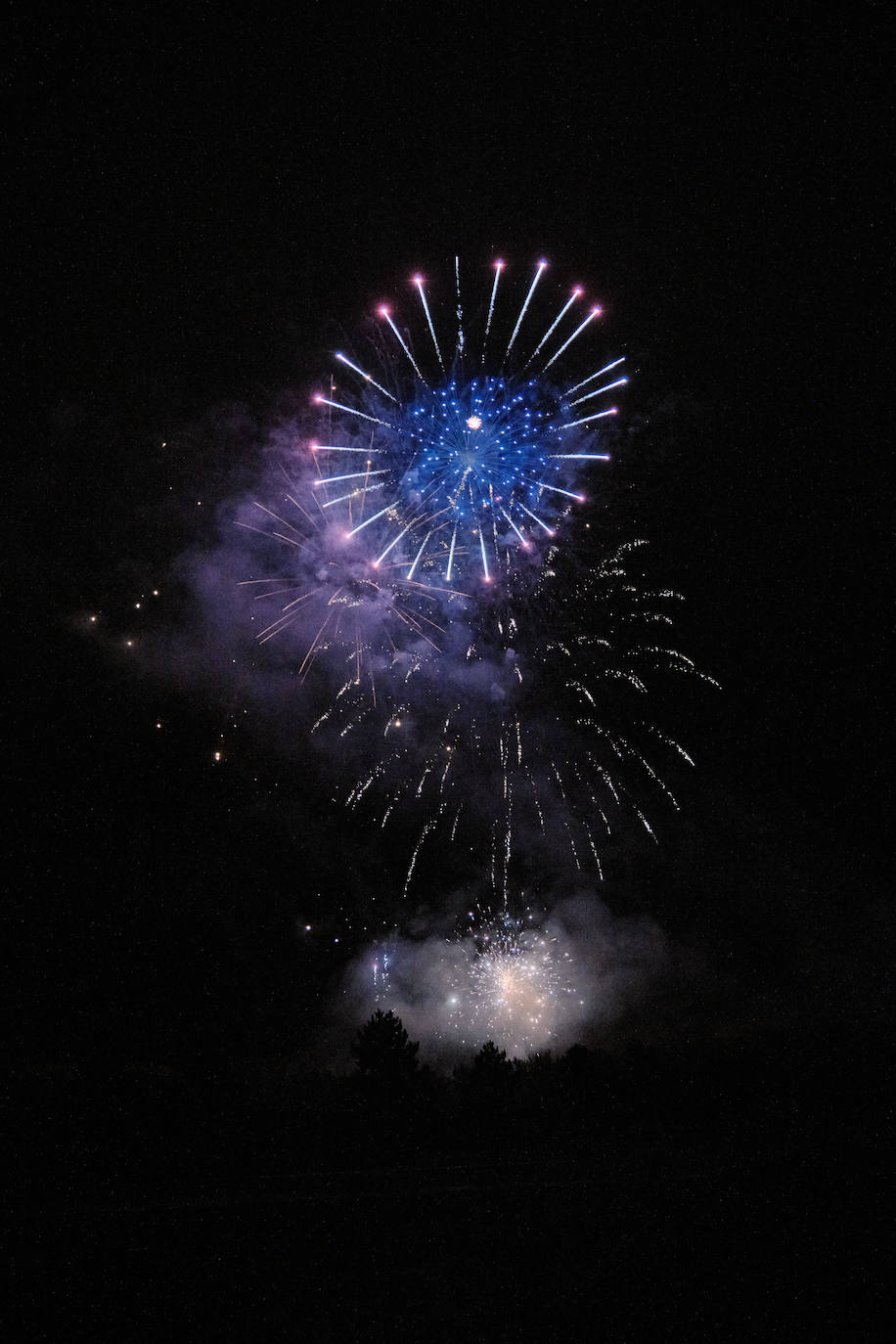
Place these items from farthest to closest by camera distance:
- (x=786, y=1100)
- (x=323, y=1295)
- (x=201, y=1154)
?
(x=786, y=1100) < (x=201, y=1154) < (x=323, y=1295)

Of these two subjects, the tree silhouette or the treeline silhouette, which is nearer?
the treeline silhouette

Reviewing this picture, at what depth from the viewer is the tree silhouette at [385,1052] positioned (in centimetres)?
3628

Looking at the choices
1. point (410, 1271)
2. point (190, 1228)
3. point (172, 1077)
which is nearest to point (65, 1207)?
point (190, 1228)

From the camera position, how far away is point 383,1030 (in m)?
37.9

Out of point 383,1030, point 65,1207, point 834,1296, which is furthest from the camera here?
point 383,1030

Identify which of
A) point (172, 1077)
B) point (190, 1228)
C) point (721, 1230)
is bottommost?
point (721, 1230)

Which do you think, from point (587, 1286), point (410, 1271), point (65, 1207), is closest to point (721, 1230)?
point (587, 1286)

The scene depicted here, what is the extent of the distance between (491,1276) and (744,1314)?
2.20 m

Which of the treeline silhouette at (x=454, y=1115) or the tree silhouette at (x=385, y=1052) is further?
the tree silhouette at (x=385, y=1052)

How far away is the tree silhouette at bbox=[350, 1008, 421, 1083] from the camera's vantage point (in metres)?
36.3

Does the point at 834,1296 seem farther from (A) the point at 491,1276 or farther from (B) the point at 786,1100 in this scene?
(B) the point at 786,1100

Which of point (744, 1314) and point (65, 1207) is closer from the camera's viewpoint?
point (744, 1314)

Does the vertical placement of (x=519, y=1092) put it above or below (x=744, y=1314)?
above

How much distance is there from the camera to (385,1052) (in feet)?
123
